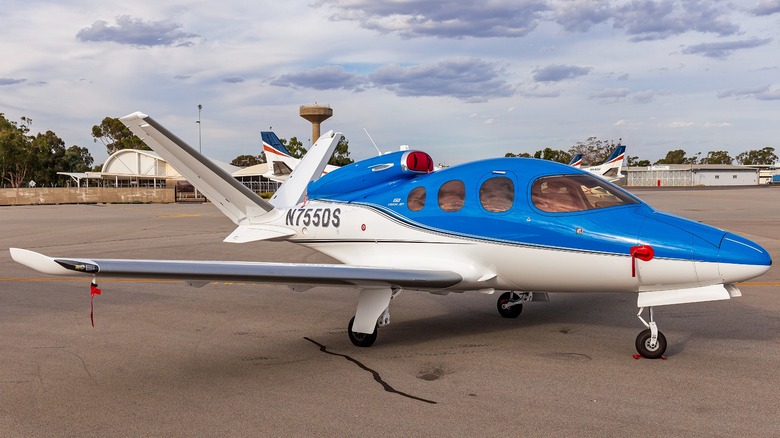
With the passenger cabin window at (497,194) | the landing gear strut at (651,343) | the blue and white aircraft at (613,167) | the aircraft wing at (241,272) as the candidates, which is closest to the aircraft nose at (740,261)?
the landing gear strut at (651,343)

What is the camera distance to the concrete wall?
213 feet

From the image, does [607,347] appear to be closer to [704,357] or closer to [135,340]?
[704,357]

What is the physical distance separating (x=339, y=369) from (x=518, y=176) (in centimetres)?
348

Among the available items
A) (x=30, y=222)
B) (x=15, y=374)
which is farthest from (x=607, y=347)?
(x=30, y=222)

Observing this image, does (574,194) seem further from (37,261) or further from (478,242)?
(37,261)

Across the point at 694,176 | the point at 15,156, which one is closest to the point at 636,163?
the point at 694,176

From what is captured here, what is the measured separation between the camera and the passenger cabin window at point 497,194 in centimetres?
873

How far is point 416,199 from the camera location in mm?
9648

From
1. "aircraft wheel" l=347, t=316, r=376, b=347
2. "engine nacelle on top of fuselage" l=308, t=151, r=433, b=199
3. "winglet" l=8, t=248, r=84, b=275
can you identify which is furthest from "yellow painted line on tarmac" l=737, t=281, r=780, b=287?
"winglet" l=8, t=248, r=84, b=275

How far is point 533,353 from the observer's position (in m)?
8.52

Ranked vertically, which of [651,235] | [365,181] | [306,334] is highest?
[365,181]

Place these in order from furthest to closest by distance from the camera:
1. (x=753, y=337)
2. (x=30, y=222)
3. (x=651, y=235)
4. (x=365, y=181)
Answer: (x=30, y=222) → (x=365, y=181) → (x=753, y=337) → (x=651, y=235)

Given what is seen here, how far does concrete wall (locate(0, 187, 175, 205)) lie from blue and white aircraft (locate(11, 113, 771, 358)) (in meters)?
60.9

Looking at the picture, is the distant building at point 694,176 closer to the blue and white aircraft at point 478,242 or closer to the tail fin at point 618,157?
the tail fin at point 618,157
